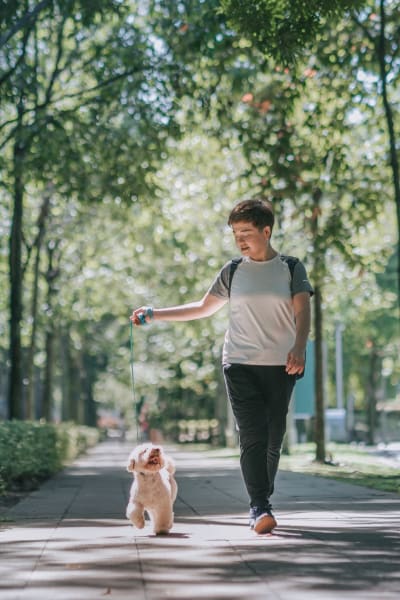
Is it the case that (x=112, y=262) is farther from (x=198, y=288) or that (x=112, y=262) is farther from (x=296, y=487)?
(x=296, y=487)

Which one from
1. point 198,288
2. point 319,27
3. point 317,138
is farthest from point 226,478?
point 198,288

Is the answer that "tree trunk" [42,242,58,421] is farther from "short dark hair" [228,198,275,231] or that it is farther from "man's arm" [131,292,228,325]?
"short dark hair" [228,198,275,231]

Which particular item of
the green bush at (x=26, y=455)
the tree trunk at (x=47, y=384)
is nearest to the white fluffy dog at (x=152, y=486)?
the green bush at (x=26, y=455)

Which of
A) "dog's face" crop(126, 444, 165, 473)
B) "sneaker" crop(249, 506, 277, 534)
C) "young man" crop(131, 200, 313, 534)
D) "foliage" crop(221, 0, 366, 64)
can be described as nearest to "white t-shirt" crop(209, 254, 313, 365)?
"young man" crop(131, 200, 313, 534)

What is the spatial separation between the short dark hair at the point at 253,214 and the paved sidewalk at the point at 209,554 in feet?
6.43

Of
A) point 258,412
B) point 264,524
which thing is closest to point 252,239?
point 258,412

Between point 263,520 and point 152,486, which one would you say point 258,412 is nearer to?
point 263,520

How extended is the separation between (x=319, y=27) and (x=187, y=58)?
356cm

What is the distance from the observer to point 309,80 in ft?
52.1

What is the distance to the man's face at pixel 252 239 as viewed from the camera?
6.39 meters

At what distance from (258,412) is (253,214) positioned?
1.24m

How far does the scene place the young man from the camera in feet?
20.9

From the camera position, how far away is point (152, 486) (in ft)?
21.0

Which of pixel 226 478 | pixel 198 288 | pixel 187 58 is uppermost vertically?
pixel 187 58
